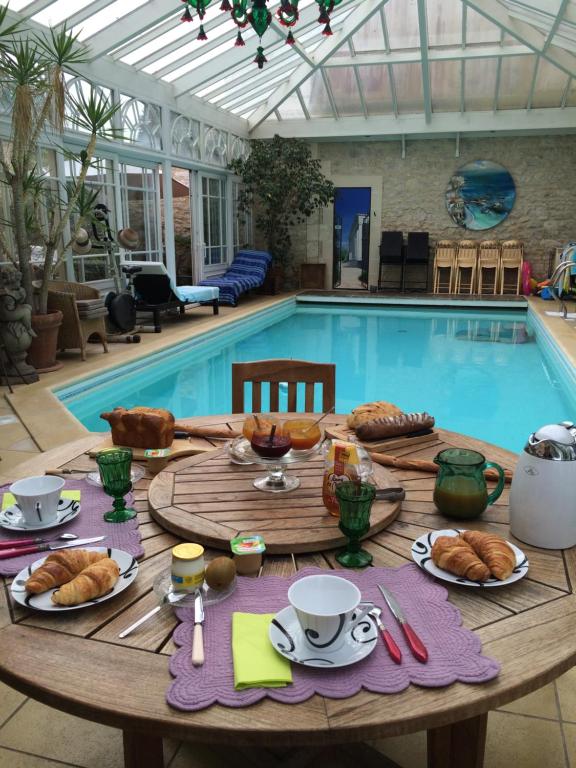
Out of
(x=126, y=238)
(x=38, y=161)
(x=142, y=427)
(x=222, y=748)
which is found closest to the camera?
(x=222, y=748)

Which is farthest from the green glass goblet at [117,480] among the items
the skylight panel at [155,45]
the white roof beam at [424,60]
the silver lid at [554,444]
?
the white roof beam at [424,60]

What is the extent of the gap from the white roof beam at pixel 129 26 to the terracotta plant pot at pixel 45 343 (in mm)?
3161

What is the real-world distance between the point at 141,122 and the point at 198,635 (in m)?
8.17

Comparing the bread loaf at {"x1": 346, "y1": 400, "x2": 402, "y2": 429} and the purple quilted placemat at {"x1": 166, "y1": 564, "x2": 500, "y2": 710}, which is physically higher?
the bread loaf at {"x1": 346, "y1": 400, "x2": 402, "y2": 429}

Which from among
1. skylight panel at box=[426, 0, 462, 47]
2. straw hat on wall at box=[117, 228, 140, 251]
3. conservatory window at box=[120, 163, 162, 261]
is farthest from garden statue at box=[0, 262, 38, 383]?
skylight panel at box=[426, 0, 462, 47]

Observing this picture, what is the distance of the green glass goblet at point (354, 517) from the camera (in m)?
1.08

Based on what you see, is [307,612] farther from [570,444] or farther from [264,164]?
[264,164]

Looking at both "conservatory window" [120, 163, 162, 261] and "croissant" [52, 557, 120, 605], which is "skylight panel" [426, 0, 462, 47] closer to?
"conservatory window" [120, 163, 162, 261]

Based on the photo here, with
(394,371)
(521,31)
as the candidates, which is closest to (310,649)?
(394,371)

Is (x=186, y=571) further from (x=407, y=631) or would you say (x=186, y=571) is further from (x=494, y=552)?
(x=494, y=552)

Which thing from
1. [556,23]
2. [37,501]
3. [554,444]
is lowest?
[37,501]

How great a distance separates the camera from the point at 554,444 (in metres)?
1.12

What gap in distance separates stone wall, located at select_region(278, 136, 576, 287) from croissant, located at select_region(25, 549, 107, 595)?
11396mm

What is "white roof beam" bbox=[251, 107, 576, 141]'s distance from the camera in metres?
10.4
